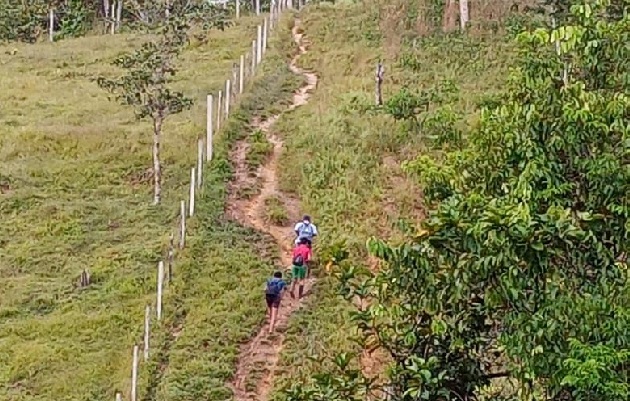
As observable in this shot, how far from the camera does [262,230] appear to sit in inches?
709

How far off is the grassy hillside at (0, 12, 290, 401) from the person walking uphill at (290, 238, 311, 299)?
89 centimetres

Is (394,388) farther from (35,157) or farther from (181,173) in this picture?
(35,157)

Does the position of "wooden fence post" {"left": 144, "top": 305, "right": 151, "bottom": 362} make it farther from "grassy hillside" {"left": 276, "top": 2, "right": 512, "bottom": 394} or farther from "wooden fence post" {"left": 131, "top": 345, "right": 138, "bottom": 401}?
"grassy hillside" {"left": 276, "top": 2, "right": 512, "bottom": 394}

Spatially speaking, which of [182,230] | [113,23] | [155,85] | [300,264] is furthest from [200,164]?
[113,23]

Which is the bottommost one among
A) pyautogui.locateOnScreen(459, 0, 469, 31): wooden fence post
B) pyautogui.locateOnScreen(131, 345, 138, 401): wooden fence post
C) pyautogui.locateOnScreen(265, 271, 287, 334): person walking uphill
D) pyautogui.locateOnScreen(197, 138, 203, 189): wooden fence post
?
pyautogui.locateOnScreen(131, 345, 138, 401): wooden fence post

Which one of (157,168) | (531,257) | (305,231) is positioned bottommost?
(305,231)

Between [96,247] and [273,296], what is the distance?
17.7ft

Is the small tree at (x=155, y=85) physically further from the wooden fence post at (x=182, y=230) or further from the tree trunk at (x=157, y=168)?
the wooden fence post at (x=182, y=230)

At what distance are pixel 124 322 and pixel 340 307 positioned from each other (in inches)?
136

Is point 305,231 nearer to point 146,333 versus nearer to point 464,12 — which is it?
point 146,333

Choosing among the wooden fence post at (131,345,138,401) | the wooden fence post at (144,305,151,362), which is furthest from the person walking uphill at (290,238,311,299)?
the wooden fence post at (131,345,138,401)

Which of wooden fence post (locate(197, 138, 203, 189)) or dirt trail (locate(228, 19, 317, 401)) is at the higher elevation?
wooden fence post (locate(197, 138, 203, 189))

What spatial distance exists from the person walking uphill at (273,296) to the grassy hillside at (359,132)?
1.05ft

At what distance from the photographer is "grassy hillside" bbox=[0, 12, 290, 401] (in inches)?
560
